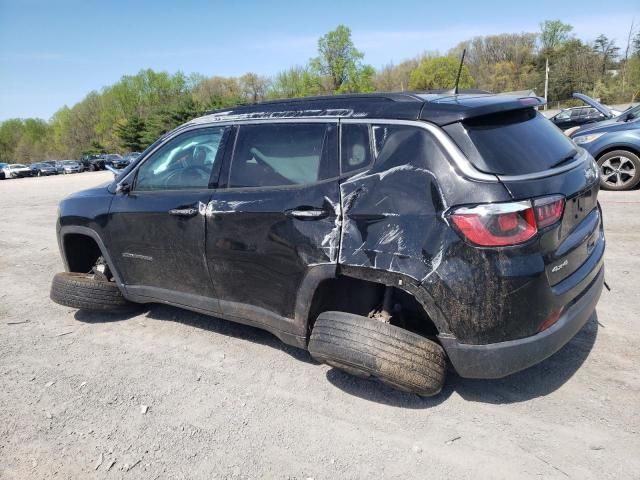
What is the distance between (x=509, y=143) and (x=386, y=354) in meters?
1.34

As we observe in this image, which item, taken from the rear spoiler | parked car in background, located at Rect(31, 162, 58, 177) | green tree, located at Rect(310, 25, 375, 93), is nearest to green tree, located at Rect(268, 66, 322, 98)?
green tree, located at Rect(310, 25, 375, 93)

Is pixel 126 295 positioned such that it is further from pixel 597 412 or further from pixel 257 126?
pixel 597 412

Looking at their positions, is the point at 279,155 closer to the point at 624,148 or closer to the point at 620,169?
the point at 624,148

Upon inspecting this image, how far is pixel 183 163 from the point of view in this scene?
12.4ft

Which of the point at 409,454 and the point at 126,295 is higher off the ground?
the point at 126,295

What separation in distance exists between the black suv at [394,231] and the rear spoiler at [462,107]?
0.01 m

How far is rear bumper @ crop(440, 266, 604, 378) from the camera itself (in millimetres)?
2455

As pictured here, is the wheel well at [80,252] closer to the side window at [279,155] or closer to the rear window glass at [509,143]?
the side window at [279,155]

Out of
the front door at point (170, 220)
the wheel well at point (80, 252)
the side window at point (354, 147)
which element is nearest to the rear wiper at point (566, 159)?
the side window at point (354, 147)

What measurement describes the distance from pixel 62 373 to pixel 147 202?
4.59 ft

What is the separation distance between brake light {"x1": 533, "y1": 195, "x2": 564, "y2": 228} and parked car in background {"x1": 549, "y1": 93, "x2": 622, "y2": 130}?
4654 millimetres

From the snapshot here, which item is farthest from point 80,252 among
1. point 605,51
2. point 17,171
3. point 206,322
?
point 605,51

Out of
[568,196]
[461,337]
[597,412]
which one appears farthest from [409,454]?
[568,196]

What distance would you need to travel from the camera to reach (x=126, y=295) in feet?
13.6
